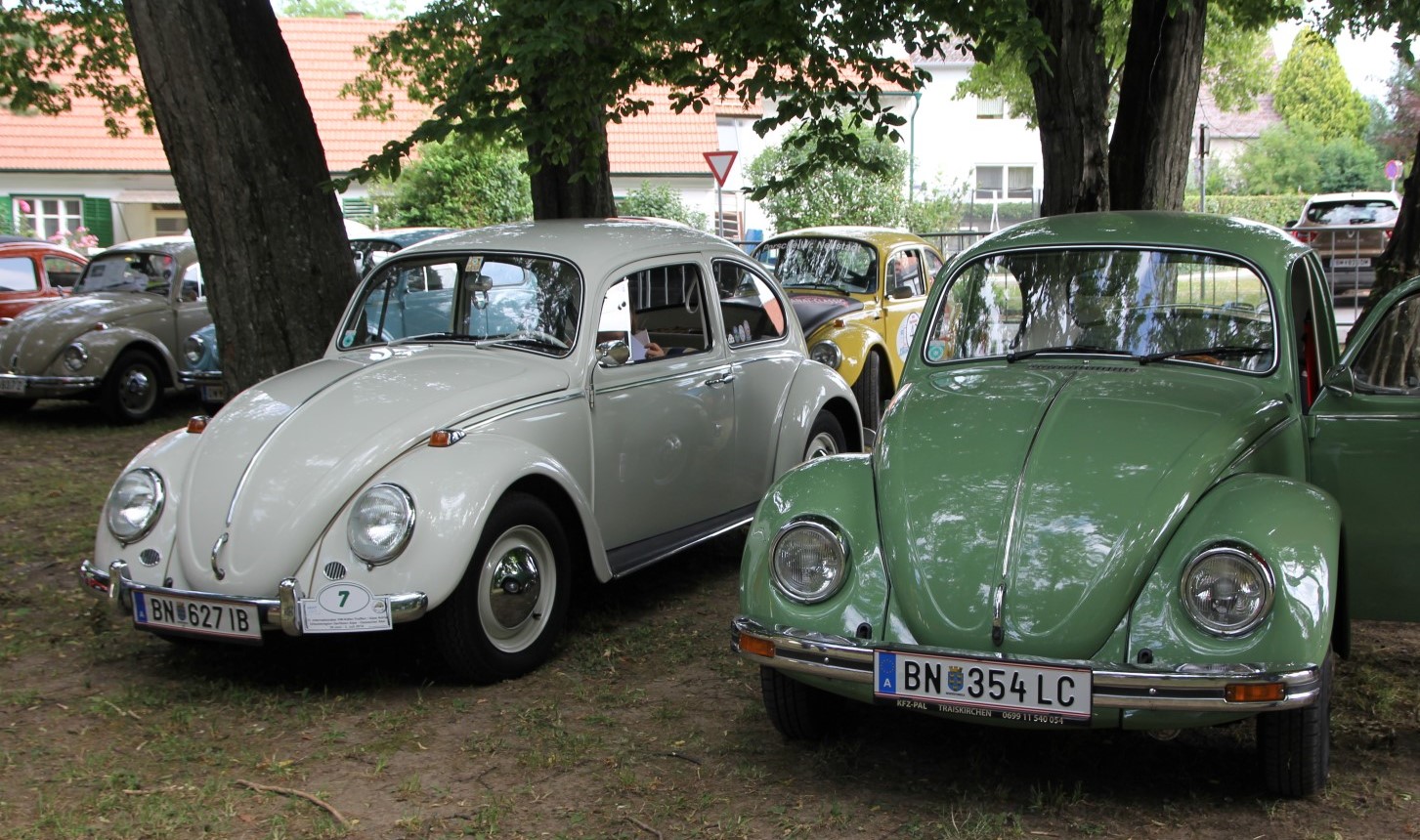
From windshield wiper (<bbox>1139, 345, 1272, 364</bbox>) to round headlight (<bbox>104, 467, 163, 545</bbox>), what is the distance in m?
3.85

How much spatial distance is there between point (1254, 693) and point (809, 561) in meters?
1.34

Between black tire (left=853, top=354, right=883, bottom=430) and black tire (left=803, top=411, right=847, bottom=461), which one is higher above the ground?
black tire (left=803, top=411, right=847, bottom=461)

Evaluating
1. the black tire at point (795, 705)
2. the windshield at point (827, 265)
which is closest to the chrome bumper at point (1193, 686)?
the black tire at point (795, 705)

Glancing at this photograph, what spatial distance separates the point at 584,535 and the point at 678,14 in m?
6.25

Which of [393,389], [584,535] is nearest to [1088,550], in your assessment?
[584,535]

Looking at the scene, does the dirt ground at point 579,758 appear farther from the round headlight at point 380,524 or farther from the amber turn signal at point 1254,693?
the round headlight at point 380,524

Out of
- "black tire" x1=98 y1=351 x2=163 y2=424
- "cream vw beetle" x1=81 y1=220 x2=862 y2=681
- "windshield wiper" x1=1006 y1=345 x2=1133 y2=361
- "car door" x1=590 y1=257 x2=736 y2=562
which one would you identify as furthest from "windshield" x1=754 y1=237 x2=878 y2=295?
"windshield wiper" x1=1006 y1=345 x2=1133 y2=361

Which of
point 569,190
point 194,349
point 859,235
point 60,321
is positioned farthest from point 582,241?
point 60,321

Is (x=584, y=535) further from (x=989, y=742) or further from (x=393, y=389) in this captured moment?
(x=989, y=742)

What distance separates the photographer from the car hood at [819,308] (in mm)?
10852

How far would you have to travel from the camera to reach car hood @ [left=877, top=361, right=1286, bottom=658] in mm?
3951

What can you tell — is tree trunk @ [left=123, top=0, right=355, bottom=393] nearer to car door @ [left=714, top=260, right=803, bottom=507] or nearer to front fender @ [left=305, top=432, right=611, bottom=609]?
car door @ [left=714, top=260, right=803, bottom=507]

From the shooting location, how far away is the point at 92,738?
4.88m

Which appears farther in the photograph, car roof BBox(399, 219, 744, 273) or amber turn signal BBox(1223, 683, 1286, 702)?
car roof BBox(399, 219, 744, 273)
